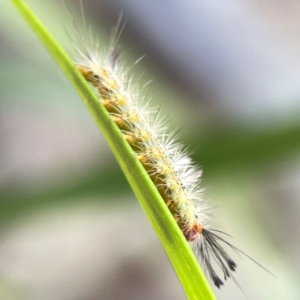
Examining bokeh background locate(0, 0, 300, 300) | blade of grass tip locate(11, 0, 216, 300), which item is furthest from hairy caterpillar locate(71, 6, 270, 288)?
bokeh background locate(0, 0, 300, 300)

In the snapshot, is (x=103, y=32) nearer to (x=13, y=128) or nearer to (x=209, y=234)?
(x=13, y=128)

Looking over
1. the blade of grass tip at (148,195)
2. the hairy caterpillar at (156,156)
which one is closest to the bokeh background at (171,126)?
the hairy caterpillar at (156,156)

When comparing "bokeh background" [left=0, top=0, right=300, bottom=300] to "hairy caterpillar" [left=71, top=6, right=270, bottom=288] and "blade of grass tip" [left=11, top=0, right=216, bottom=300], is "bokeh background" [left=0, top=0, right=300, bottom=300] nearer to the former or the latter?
"hairy caterpillar" [left=71, top=6, right=270, bottom=288]

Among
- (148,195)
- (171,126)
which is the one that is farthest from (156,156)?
(171,126)

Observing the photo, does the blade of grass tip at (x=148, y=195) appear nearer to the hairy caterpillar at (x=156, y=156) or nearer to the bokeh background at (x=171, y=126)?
the hairy caterpillar at (x=156, y=156)

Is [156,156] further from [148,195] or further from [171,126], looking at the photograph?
[171,126]

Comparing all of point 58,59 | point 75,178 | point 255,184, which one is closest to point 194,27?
point 255,184
